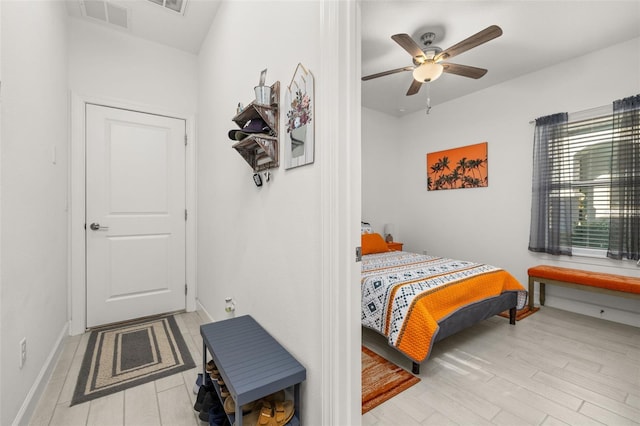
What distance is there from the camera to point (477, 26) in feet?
8.41

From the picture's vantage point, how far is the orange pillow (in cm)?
374

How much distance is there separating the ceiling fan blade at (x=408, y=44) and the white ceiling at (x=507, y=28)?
0.29 metres

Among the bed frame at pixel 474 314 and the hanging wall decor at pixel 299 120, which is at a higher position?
the hanging wall decor at pixel 299 120

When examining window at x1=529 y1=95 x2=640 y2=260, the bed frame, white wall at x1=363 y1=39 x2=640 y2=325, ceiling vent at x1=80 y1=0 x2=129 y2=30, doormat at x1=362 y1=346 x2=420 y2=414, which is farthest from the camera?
white wall at x1=363 y1=39 x2=640 y2=325

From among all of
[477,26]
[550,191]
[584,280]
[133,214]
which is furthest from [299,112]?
[550,191]

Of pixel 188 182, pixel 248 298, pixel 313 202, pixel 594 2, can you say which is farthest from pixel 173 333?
pixel 594 2

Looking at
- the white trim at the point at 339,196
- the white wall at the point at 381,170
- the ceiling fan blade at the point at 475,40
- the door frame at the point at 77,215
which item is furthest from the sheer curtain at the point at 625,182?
the door frame at the point at 77,215

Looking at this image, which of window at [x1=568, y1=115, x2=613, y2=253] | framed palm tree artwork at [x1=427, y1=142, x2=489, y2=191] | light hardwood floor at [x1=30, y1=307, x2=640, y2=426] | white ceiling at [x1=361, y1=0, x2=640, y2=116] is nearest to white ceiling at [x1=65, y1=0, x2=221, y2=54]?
white ceiling at [x1=361, y1=0, x2=640, y2=116]

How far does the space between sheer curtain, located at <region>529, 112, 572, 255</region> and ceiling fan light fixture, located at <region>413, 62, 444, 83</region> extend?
Result: 1.71m

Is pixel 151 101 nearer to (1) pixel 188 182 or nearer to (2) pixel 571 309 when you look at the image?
(1) pixel 188 182

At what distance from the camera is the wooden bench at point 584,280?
8.52 ft

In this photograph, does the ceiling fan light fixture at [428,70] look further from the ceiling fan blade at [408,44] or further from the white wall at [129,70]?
the white wall at [129,70]

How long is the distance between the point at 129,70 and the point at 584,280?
16.3ft

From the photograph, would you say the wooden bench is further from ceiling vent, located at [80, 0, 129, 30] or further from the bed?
ceiling vent, located at [80, 0, 129, 30]
